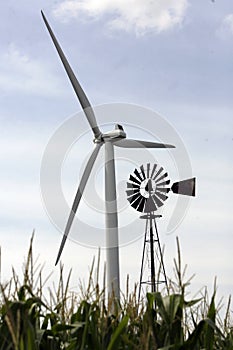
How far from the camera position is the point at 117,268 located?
31141 millimetres

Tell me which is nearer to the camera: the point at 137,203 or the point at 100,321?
the point at 100,321

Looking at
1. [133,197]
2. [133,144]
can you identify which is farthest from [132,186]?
[133,144]

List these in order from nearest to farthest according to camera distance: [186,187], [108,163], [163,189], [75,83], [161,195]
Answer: [75,83], [108,163], [186,187], [163,189], [161,195]

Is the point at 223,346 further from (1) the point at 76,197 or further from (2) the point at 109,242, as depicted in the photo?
(2) the point at 109,242

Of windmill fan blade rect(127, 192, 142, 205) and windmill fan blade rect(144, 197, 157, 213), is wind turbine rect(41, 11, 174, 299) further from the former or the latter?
windmill fan blade rect(127, 192, 142, 205)

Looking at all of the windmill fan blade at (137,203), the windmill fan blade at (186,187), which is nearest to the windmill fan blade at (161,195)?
the windmill fan blade at (137,203)

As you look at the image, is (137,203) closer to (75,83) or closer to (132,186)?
(132,186)

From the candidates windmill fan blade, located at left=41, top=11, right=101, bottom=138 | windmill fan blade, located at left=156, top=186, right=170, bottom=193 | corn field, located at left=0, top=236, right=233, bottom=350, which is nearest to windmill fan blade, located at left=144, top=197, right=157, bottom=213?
windmill fan blade, located at left=156, top=186, right=170, bottom=193

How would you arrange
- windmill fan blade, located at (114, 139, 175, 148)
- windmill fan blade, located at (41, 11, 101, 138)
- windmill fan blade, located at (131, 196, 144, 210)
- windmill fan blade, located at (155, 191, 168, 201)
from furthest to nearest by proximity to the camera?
windmill fan blade, located at (155, 191, 168, 201) < windmill fan blade, located at (131, 196, 144, 210) < windmill fan blade, located at (114, 139, 175, 148) < windmill fan blade, located at (41, 11, 101, 138)

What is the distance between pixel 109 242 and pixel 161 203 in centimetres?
818

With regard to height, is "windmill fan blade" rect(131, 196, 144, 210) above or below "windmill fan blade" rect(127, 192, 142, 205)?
below

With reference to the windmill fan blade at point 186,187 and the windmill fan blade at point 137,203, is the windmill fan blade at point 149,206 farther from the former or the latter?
the windmill fan blade at point 186,187

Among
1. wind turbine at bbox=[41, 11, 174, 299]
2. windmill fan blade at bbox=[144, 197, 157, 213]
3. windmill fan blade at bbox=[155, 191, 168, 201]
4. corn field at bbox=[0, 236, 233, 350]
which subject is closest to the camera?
corn field at bbox=[0, 236, 233, 350]

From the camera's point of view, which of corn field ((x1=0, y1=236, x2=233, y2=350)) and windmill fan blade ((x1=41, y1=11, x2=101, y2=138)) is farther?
windmill fan blade ((x1=41, y1=11, x2=101, y2=138))
